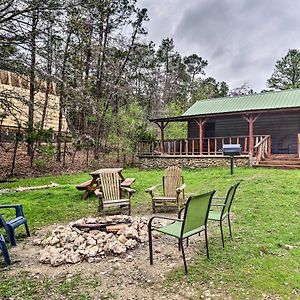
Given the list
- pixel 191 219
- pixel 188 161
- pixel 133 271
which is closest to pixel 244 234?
pixel 191 219

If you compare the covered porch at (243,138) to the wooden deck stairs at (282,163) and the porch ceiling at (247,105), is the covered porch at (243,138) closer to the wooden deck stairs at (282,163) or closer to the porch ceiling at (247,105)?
the porch ceiling at (247,105)

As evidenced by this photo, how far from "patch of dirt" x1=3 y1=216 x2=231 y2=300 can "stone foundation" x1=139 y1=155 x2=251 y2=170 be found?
30.7 ft

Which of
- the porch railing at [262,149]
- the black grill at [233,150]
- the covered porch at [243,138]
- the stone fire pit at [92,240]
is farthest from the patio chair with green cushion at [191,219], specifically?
the covered porch at [243,138]

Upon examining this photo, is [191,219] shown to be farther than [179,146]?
No

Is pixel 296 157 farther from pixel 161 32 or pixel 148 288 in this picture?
pixel 161 32

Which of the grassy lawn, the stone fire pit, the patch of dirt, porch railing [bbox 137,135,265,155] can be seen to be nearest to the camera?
the patch of dirt

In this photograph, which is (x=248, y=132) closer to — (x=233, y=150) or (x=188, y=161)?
(x=188, y=161)

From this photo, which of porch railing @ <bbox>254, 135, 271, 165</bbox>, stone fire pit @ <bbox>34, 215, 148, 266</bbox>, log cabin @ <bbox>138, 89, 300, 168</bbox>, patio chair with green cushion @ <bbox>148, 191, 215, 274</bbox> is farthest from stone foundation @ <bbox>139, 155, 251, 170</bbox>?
patio chair with green cushion @ <bbox>148, 191, 215, 274</bbox>

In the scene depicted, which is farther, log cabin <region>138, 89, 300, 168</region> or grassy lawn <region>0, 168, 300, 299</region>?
log cabin <region>138, 89, 300, 168</region>

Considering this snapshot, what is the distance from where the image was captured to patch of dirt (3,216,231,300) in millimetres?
3051

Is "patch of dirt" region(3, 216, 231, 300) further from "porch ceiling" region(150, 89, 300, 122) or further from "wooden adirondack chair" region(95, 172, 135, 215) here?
"porch ceiling" region(150, 89, 300, 122)

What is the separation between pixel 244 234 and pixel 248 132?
12.5 m

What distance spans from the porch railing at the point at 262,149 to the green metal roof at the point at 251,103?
1513 mm

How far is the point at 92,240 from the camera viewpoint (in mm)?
4332
